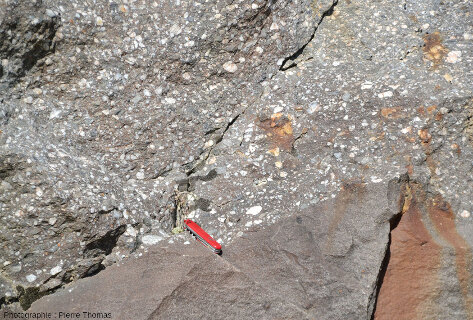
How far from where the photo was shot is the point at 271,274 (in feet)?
8.87

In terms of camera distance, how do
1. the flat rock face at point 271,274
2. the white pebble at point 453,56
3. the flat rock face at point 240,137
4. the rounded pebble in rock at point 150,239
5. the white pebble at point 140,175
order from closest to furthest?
1. the flat rock face at point 271,274
2. the flat rock face at point 240,137
3. the rounded pebble in rock at point 150,239
4. the white pebble at point 140,175
5. the white pebble at point 453,56

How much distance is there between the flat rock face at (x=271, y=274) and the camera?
259 centimetres

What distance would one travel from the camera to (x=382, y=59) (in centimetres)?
327

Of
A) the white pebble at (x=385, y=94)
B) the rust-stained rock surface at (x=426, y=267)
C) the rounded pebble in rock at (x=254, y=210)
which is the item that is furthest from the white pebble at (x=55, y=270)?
the white pebble at (x=385, y=94)

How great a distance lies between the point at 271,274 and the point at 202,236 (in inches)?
16.4

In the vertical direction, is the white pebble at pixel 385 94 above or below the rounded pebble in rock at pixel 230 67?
below

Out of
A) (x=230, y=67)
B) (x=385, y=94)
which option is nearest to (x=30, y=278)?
(x=230, y=67)

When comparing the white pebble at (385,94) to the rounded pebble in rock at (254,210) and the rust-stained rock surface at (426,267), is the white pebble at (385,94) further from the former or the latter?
the rounded pebble in rock at (254,210)

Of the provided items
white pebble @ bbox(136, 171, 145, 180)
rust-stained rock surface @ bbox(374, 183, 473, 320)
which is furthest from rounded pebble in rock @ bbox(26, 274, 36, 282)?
rust-stained rock surface @ bbox(374, 183, 473, 320)

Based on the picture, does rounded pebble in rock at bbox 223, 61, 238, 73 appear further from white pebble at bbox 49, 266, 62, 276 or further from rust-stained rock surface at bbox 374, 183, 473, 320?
white pebble at bbox 49, 266, 62, 276

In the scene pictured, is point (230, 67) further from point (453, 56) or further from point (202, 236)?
point (453, 56)

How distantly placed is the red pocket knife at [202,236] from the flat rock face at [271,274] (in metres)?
0.04

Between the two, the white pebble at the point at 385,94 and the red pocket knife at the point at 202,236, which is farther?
the white pebble at the point at 385,94

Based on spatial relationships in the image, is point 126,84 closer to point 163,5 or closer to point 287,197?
point 163,5
